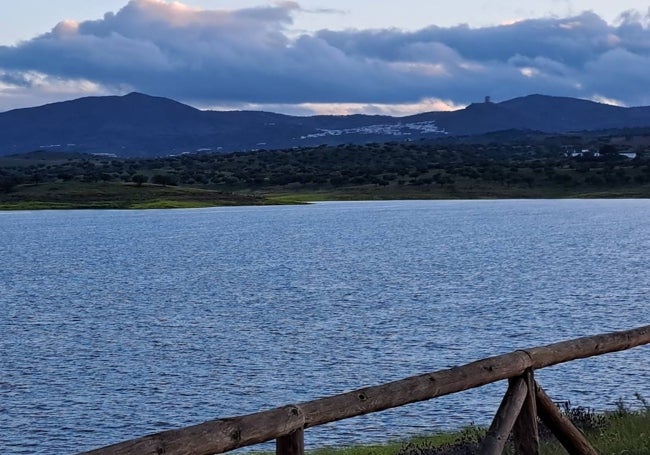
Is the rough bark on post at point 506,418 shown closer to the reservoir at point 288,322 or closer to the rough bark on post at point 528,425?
the rough bark on post at point 528,425

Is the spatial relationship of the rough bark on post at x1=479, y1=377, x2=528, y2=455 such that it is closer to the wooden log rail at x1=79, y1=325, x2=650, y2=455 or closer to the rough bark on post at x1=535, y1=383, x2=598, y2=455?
the wooden log rail at x1=79, y1=325, x2=650, y2=455

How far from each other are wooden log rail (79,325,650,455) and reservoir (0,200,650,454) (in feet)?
36.6

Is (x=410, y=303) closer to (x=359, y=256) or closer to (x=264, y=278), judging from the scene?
(x=264, y=278)

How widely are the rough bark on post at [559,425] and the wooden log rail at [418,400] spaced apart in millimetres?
10

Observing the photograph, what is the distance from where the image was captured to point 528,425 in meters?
10.2

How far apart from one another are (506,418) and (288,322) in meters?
30.6

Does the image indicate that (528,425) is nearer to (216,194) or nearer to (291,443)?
(291,443)

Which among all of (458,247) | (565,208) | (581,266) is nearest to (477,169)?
(565,208)

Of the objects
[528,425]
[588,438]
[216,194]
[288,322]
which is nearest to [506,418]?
[528,425]

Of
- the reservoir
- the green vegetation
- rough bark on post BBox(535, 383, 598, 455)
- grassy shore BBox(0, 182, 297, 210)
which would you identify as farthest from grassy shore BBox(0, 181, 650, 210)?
rough bark on post BBox(535, 383, 598, 455)

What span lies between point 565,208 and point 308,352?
124252mm

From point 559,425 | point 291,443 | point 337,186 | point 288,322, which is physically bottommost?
point 288,322

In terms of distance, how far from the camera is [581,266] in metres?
64.4

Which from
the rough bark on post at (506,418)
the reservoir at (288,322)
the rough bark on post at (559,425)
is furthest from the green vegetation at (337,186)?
the rough bark on post at (506,418)
